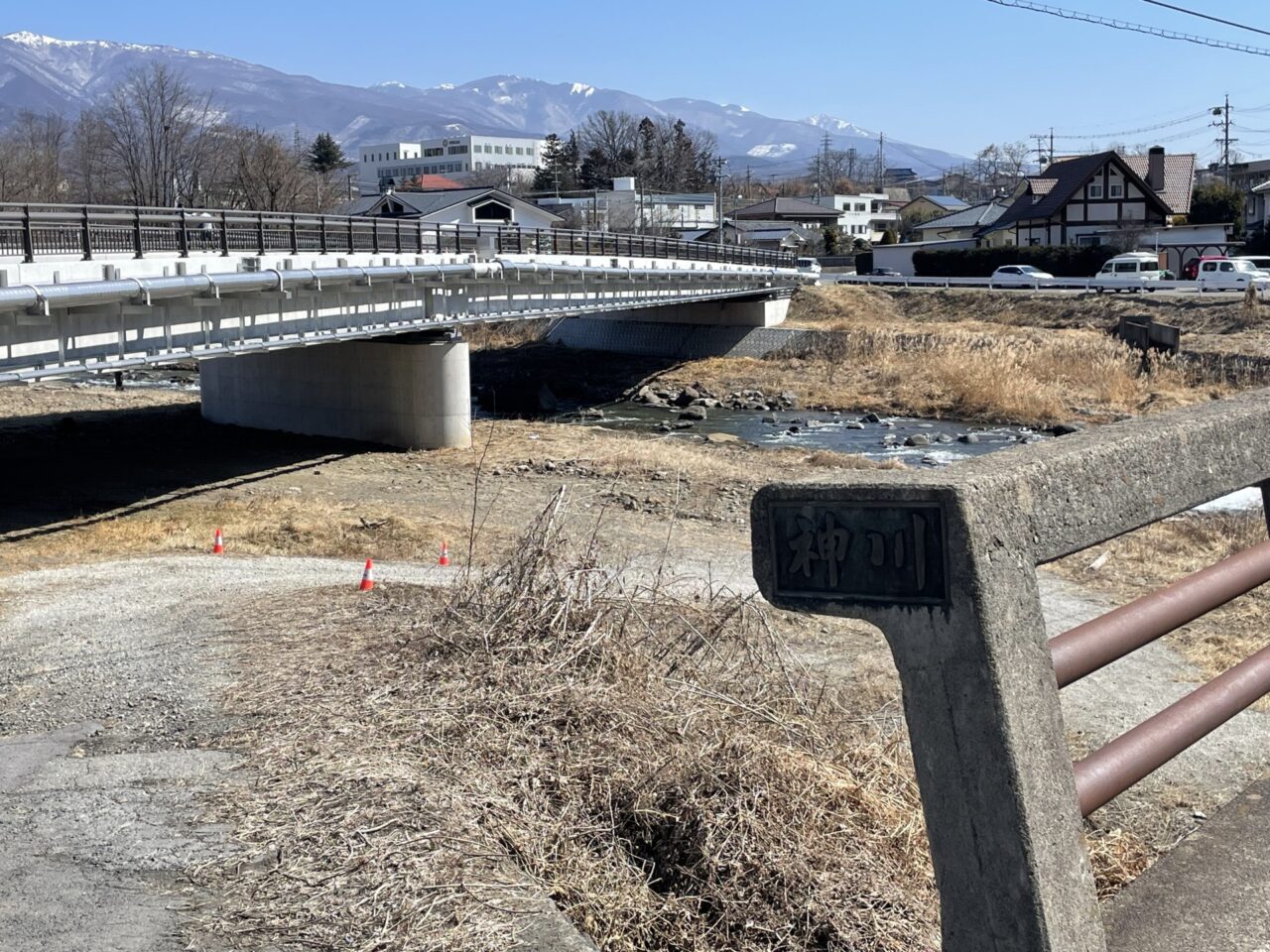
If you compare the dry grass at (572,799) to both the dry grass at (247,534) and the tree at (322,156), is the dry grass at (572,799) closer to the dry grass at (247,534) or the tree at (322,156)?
the dry grass at (247,534)

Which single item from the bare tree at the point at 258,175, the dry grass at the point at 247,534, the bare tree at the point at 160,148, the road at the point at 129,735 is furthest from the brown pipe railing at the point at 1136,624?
the bare tree at the point at 160,148

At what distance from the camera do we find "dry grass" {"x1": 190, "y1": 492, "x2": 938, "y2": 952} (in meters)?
4.72

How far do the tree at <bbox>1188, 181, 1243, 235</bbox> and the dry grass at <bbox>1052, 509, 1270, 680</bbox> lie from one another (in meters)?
56.5

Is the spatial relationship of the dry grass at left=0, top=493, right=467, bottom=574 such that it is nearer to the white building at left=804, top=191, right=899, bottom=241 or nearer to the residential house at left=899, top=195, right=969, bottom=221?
the residential house at left=899, top=195, right=969, bottom=221

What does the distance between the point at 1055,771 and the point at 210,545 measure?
58.5 ft

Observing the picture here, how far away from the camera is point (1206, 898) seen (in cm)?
289

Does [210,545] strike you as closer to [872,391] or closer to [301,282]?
[301,282]

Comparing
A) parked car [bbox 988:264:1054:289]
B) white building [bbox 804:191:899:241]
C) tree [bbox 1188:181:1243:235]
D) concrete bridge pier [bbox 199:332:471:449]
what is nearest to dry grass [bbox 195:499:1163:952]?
concrete bridge pier [bbox 199:332:471:449]

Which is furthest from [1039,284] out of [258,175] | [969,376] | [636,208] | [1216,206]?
[636,208]

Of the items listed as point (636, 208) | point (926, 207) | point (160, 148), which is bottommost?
point (636, 208)

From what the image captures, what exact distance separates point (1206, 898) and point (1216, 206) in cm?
7654

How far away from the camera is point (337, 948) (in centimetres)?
441

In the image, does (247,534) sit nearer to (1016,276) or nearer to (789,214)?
(1016,276)

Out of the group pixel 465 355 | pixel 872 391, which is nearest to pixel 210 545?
pixel 465 355
